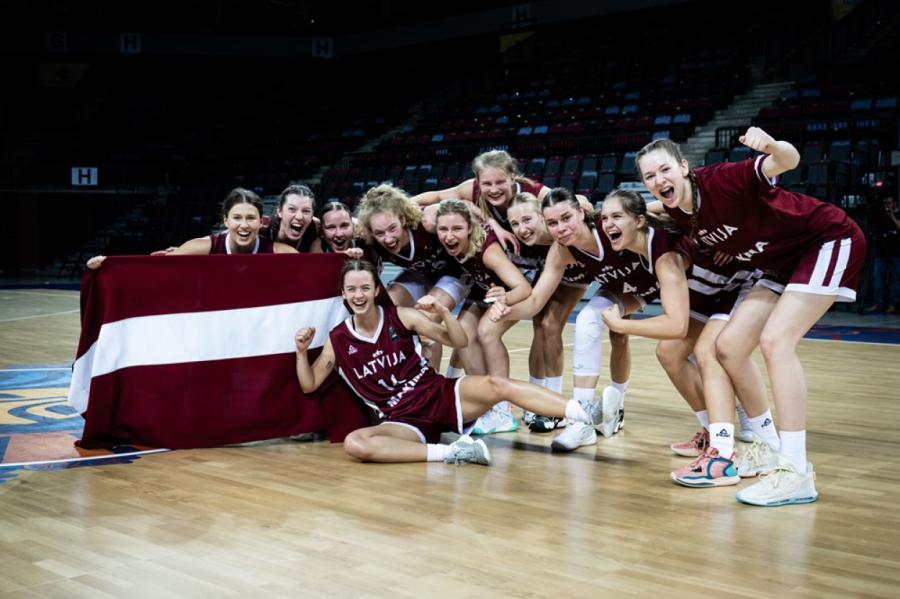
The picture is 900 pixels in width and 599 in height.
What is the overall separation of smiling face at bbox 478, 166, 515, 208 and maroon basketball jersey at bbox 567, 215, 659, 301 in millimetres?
565

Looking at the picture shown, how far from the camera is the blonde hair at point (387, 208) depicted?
15.3 ft

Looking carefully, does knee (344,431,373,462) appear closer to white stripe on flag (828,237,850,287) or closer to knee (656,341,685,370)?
knee (656,341,685,370)

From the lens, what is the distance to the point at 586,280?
5.02m

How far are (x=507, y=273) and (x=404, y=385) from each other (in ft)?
2.49

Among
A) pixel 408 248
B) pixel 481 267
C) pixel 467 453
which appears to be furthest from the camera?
pixel 408 248

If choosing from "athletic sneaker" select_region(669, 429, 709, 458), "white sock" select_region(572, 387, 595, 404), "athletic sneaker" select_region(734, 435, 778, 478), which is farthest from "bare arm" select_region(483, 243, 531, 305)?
"athletic sneaker" select_region(734, 435, 778, 478)

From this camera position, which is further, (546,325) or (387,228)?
(546,325)

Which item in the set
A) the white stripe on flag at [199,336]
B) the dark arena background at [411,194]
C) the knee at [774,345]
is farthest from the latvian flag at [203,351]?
the knee at [774,345]

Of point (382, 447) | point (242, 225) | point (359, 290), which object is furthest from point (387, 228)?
point (382, 447)

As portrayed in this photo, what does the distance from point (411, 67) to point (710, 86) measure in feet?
35.5

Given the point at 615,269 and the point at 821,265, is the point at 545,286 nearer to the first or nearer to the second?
the point at 615,269

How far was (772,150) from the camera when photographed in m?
3.23

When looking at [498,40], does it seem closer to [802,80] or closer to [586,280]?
[802,80]

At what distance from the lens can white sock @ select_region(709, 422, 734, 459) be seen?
379 centimetres
